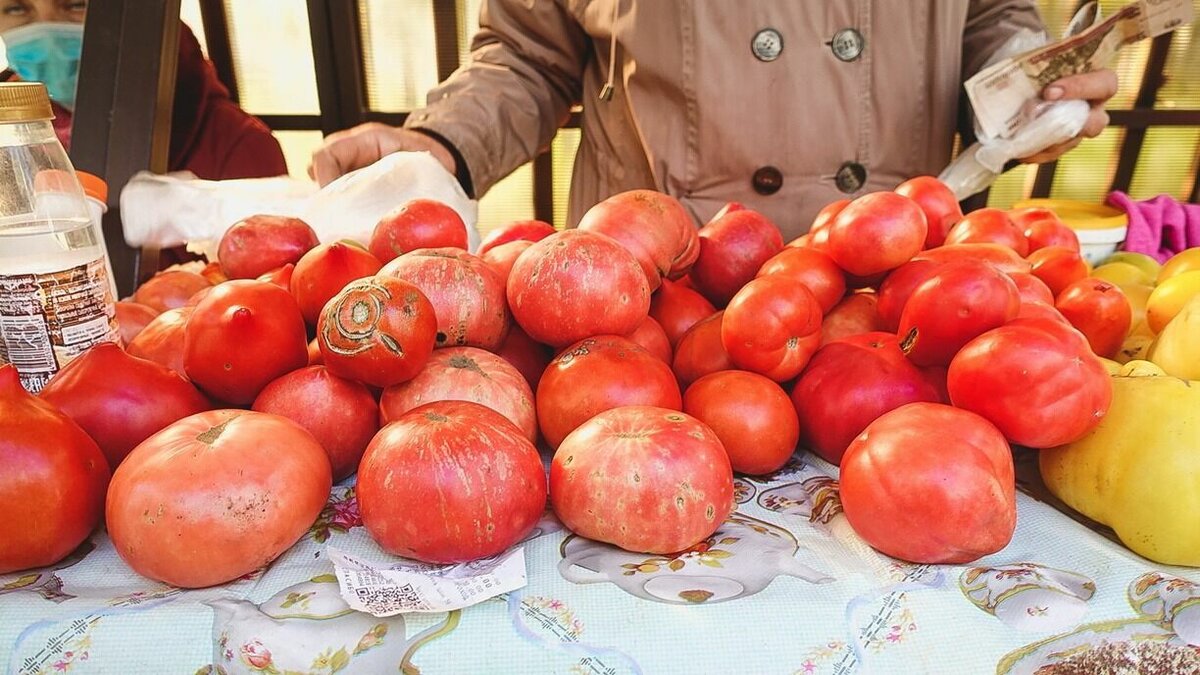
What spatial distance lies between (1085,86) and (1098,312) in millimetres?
576

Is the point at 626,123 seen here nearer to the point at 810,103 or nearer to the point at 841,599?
the point at 810,103

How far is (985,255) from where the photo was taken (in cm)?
76

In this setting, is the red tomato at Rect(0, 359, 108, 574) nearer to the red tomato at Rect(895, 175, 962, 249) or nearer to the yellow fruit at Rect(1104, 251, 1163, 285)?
the red tomato at Rect(895, 175, 962, 249)

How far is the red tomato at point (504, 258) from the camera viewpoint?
72 centimetres

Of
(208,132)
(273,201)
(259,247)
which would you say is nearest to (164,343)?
(259,247)

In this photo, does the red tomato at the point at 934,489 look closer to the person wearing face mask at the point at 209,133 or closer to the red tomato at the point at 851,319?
the red tomato at the point at 851,319

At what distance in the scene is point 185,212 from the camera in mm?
1095

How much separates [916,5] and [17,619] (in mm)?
1454

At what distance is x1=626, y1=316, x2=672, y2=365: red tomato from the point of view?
2.36ft

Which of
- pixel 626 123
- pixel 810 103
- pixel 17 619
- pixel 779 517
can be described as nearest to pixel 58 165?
pixel 17 619

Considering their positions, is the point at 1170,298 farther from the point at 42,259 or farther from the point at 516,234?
the point at 42,259

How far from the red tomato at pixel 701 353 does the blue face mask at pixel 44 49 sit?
4.45 feet

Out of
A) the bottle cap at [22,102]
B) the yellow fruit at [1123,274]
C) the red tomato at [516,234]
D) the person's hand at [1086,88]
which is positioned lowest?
the yellow fruit at [1123,274]

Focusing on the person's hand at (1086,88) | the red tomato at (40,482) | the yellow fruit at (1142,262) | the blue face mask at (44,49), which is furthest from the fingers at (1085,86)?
the blue face mask at (44,49)
